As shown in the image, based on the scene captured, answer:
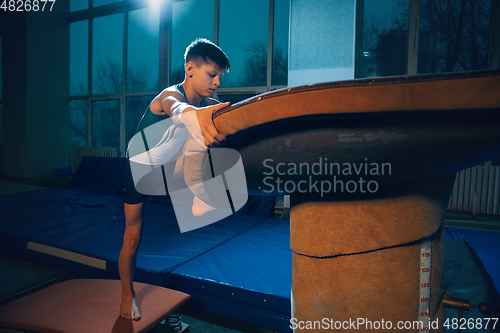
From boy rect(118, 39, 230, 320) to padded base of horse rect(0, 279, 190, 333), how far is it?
6 cm

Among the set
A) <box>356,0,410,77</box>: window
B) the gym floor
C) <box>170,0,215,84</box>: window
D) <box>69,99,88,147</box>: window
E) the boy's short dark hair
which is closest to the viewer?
the boy's short dark hair

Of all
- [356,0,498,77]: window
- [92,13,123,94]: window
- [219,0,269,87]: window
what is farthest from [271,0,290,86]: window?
[92,13,123,94]: window

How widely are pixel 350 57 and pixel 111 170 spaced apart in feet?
10.9

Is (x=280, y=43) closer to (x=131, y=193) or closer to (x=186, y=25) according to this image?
(x=186, y=25)

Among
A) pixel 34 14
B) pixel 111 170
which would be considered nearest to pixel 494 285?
pixel 111 170

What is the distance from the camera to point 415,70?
3.13 metres

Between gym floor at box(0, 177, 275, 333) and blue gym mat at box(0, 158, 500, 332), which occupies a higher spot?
blue gym mat at box(0, 158, 500, 332)

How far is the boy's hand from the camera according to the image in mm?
393

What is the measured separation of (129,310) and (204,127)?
0.95 m

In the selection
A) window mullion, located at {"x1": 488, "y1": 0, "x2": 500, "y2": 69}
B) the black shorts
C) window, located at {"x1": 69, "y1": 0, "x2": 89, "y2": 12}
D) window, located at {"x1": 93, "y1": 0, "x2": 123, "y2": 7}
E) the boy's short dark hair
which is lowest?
the black shorts

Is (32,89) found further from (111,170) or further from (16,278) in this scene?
(16,278)

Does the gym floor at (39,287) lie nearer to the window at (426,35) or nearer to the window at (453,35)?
the window at (426,35)

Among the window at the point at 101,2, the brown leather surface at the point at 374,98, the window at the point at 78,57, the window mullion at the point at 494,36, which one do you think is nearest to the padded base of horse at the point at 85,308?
the brown leather surface at the point at 374,98

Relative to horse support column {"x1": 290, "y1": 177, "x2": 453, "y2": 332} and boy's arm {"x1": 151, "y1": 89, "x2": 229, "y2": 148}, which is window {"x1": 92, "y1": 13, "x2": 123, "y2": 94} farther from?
horse support column {"x1": 290, "y1": 177, "x2": 453, "y2": 332}
